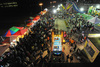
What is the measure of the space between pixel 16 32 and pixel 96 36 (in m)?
11.5

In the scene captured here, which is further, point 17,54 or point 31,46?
point 31,46

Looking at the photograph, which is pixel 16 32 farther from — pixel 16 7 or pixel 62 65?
pixel 16 7

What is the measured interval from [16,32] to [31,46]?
3.05 metres

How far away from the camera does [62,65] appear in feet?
15.3

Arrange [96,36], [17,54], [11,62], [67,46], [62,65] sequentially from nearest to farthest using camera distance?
[62,65] < [11,62] < [17,54] < [96,36] < [67,46]

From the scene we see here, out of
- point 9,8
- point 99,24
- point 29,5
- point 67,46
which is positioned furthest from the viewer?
point 29,5

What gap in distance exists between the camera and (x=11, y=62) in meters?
7.61

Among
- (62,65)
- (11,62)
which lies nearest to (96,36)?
(62,65)

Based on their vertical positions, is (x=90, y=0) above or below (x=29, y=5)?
below

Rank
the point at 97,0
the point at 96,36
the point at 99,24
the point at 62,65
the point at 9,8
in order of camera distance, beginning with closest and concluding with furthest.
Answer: the point at 62,65 → the point at 96,36 → the point at 99,24 → the point at 97,0 → the point at 9,8

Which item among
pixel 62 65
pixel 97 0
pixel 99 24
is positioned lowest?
pixel 62 65

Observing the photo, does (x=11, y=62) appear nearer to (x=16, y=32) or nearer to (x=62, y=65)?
(x=16, y=32)

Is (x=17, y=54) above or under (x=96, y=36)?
under

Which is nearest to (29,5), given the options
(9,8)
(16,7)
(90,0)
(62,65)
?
(16,7)
